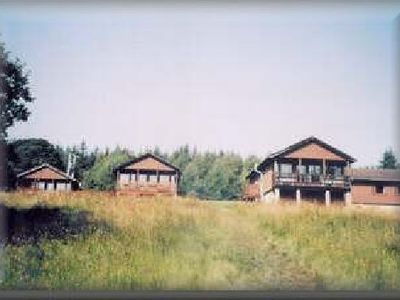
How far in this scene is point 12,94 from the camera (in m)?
4.64

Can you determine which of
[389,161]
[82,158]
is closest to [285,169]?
[389,161]

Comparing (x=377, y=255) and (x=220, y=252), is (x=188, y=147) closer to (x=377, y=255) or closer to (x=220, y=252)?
(x=220, y=252)

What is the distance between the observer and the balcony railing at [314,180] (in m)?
4.78

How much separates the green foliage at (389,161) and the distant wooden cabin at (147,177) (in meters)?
1.44

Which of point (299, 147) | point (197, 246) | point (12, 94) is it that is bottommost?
point (197, 246)

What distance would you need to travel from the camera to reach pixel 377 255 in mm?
4719

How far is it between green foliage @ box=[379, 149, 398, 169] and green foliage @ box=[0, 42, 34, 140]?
2.50 meters

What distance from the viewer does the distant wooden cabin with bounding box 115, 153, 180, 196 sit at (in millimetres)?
4695

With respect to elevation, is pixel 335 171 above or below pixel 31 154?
below

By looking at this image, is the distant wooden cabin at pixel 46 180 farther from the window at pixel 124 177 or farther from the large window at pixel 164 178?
the large window at pixel 164 178

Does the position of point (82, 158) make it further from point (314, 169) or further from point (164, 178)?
point (314, 169)

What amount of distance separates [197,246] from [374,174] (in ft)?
4.38

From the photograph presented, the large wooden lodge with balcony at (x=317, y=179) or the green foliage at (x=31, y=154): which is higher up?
the green foliage at (x=31, y=154)

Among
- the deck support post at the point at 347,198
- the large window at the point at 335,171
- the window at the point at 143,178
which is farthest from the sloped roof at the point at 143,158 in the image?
the deck support post at the point at 347,198
